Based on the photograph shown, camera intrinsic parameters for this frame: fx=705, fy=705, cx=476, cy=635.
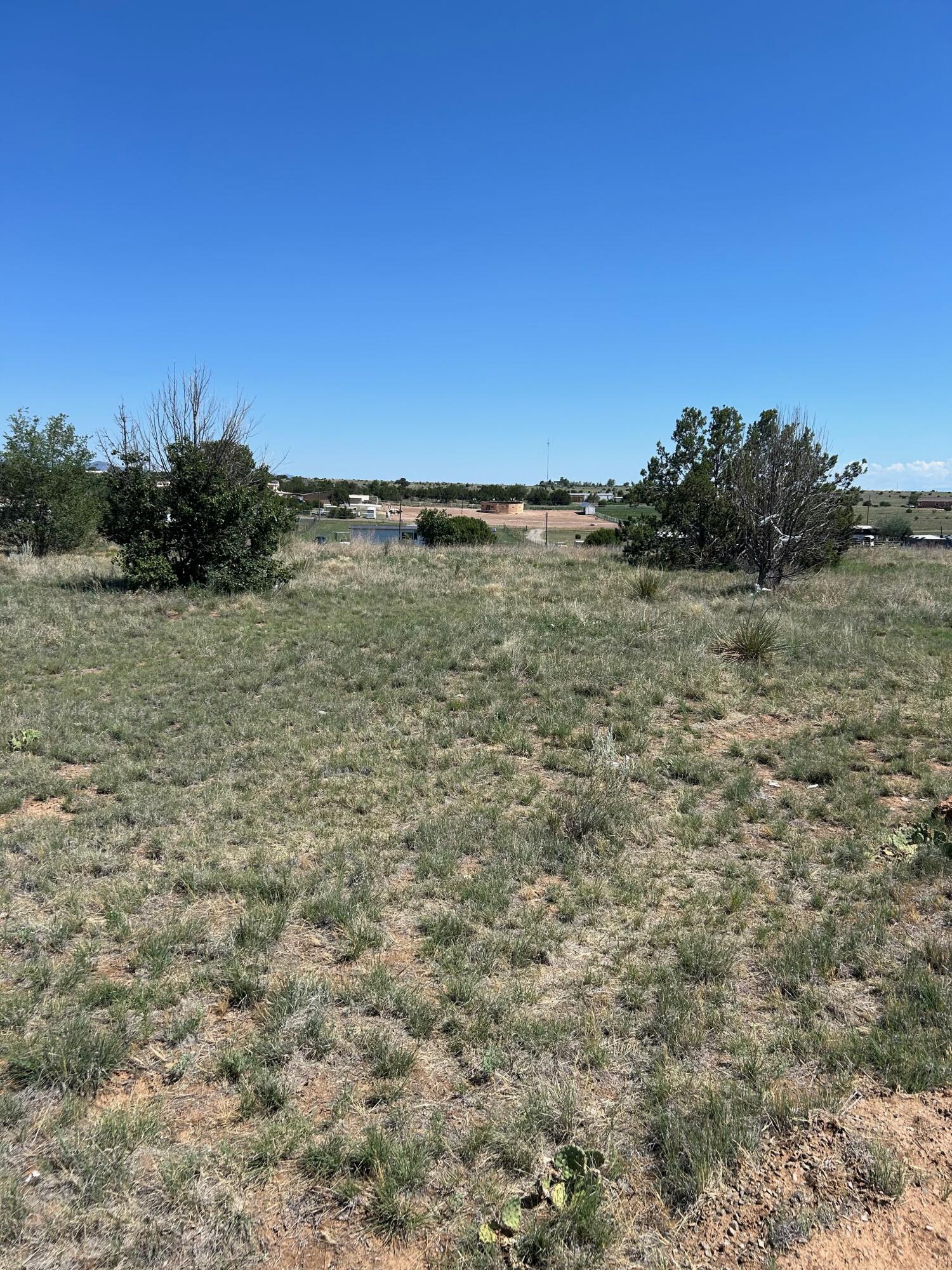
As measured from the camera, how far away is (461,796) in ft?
17.5

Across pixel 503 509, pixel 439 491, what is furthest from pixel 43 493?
pixel 439 491

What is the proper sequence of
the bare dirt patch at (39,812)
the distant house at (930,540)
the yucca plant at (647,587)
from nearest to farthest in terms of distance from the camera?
1. the bare dirt patch at (39,812)
2. the yucca plant at (647,587)
3. the distant house at (930,540)

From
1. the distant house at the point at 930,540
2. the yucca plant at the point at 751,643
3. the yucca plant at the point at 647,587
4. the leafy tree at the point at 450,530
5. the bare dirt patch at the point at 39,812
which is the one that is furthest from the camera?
the leafy tree at the point at 450,530

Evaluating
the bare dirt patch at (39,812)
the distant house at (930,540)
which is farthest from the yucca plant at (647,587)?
the distant house at (930,540)

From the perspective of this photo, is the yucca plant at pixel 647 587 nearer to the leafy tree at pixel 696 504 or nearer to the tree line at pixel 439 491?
the leafy tree at pixel 696 504

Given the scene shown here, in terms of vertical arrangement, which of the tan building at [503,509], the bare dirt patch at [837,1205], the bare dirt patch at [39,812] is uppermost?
the tan building at [503,509]

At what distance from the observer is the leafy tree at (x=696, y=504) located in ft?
68.4

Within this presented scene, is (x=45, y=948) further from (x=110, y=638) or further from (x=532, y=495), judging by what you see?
(x=532, y=495)

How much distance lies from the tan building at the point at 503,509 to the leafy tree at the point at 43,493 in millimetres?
56135

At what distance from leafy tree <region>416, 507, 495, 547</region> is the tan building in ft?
112

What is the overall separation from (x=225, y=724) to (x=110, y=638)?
4.30 meters

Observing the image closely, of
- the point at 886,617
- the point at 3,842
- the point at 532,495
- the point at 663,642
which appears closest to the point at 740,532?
the point at 886,617

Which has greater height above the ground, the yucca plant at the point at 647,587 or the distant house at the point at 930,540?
the distant house at the point at 930,540

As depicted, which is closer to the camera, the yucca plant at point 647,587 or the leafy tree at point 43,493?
the yucca plant at point 647,587
